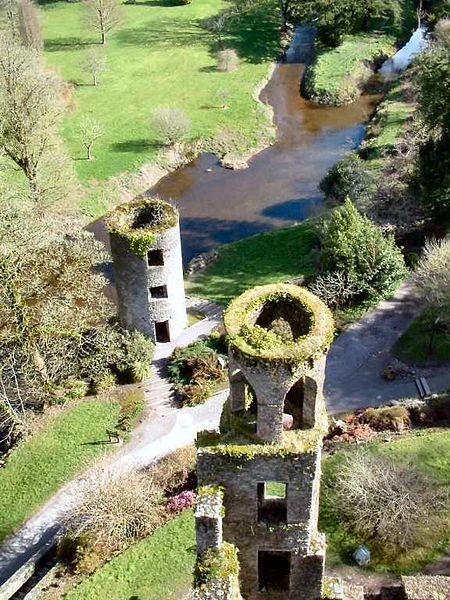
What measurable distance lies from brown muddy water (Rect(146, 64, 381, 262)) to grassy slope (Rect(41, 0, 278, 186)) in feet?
10.3

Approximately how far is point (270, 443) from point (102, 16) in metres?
68.7

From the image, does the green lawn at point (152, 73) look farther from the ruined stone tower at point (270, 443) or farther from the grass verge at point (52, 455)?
the ruined stone tower at point (270, 443)

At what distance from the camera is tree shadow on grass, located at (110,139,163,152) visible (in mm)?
54688

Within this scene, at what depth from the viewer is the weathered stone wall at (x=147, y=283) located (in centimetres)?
3130

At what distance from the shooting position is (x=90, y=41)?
7488 centimetres

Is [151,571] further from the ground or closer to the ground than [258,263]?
closer to the ground

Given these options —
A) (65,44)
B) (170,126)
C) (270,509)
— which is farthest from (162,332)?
(65,44)

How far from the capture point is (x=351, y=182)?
42500 millimetres

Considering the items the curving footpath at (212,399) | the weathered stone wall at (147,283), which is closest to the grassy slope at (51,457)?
the curving footpath at (212,399)

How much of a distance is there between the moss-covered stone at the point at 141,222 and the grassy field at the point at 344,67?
36139mm

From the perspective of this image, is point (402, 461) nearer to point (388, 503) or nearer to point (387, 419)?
point (387, 419)

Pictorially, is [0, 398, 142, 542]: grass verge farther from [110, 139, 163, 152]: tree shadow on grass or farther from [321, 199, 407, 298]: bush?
[110, 139, 163, 152]: tree shadow on grass

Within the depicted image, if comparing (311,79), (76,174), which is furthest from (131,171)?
(311,79)

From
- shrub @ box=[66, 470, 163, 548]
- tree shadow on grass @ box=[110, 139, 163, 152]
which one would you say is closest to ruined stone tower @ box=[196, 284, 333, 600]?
shrub @ box=[66, 470, 163, 548]
